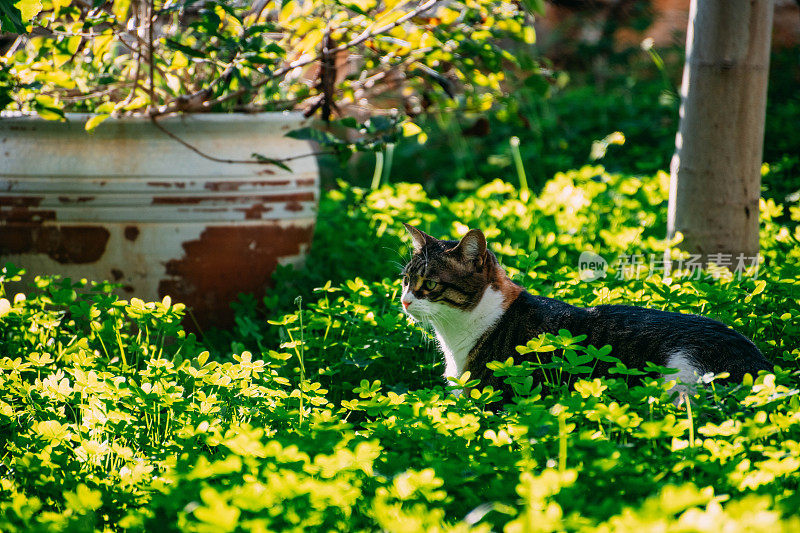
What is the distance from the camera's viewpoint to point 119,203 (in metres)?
3.64

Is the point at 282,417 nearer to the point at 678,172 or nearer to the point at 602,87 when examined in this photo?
the point at 678,172

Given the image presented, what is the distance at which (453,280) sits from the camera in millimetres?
2920

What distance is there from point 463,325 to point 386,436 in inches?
39.1

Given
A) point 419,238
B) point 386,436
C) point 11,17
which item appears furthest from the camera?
point 419,238

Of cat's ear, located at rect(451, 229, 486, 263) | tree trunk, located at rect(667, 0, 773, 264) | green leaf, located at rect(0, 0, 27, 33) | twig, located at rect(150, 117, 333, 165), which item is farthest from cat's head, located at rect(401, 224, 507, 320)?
green leaf, located at rect(0, 0, 27, 33)

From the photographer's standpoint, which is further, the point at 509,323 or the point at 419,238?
the point at 419,238

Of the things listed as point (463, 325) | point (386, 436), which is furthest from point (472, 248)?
point (386, 436)

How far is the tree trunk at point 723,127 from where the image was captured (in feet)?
11.3

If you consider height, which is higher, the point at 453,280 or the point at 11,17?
the point at 11,17

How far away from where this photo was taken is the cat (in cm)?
235

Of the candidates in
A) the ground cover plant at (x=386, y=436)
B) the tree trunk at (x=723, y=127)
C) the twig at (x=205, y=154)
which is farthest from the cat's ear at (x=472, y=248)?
the tree trunk at (x=723, y=127)

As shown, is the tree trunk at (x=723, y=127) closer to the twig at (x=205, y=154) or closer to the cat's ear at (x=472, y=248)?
the cat's ear at (x=472, y=248)

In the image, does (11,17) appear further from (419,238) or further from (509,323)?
(509,323)

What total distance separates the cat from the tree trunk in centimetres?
115
